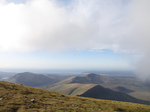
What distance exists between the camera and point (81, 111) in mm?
38781

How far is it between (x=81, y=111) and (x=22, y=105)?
58.0 feet

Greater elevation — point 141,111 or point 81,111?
point 81,111

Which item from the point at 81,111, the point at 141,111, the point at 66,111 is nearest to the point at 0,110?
the point at 66,111

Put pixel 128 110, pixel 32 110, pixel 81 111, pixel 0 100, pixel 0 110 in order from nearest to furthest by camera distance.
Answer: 1. pixel 0 110
2. pixel 32 110
3. pixel 81 111
4. pixel 0 100
5. pixel 128 110

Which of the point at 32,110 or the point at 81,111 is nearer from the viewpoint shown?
the point at 32,110

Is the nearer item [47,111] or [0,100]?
[47,111]

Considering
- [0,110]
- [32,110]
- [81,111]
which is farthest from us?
[81,111]

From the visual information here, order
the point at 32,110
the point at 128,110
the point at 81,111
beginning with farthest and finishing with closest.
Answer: the point at 128,110
the point at 81,111
the point at 32,110

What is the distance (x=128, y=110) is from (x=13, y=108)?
134 feet

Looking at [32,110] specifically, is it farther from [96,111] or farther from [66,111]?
[96,111]

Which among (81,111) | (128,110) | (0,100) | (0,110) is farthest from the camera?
(128,110)

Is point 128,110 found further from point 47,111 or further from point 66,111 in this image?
point 47,111

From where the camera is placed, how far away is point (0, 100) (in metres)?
42.5

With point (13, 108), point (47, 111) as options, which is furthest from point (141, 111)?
point (13, 108)
